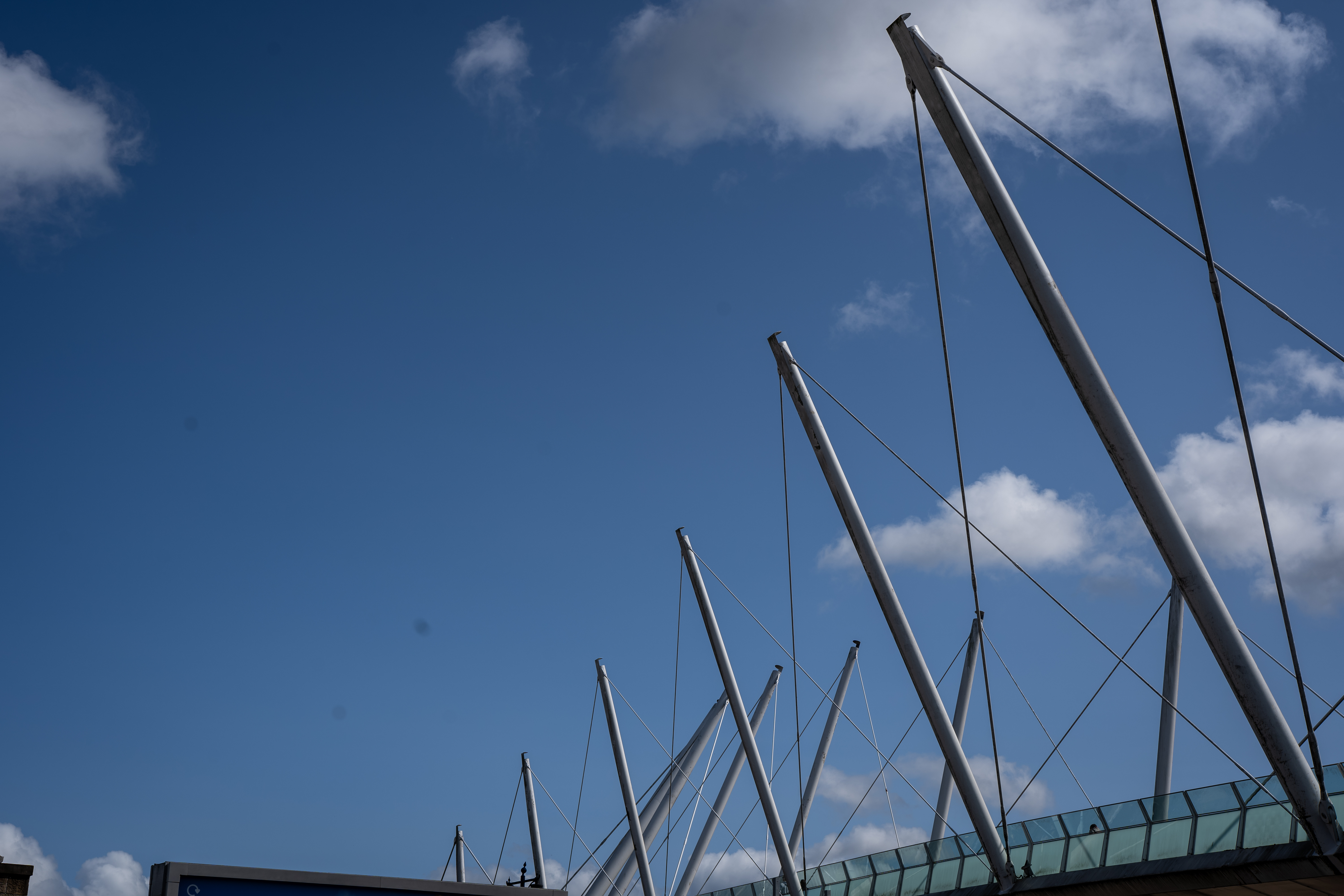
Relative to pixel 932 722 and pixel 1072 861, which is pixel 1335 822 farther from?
pixel 932 722

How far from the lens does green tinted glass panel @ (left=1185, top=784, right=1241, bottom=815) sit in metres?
20.8

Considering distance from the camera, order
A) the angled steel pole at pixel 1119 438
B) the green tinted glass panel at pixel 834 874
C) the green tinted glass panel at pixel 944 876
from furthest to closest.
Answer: the green tinted glass panel at pixel 834 874 → the green tinted glass panel at pixel 944 876 → the angled steel pole at pixel 1119 438

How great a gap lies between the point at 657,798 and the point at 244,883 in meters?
37.9

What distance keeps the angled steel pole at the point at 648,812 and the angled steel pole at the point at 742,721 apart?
39.1 feet

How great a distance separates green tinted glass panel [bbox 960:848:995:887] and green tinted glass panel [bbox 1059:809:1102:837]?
247cm

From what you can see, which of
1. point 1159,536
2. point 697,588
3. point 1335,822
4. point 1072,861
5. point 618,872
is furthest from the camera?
point 618,872

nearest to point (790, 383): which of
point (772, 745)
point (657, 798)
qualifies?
point (772, 745)

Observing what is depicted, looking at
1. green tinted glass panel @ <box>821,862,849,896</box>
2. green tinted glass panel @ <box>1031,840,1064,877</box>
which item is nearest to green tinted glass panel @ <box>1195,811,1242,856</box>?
green tinted glass panel @ <box>1031,840,1064,877</box>

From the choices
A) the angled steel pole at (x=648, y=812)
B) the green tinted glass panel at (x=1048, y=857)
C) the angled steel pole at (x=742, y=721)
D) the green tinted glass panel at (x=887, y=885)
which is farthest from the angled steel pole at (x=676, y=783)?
the green tinted glass panel at (x=1048, y=857)

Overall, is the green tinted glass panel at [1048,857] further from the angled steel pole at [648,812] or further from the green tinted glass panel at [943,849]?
the angled steel pole at [648,812]

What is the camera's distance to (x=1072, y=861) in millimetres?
23859

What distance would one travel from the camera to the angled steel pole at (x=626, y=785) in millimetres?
49625

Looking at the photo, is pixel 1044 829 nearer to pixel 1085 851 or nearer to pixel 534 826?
pixel 1085 851

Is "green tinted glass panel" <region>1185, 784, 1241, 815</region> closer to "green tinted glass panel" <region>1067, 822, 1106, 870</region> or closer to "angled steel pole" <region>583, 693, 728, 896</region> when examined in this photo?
"green tinted glass panel" <region>1067, 822, 1106, 870</region>
